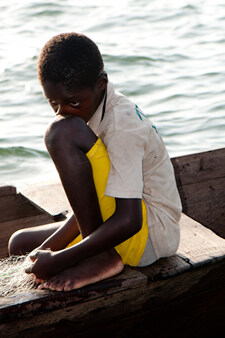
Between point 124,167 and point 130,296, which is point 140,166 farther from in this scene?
point 130,296

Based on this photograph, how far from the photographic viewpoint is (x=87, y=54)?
1960 millimetres

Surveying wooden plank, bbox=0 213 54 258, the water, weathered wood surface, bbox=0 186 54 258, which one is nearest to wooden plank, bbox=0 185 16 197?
weathered wood surface, bbox=0 186 54 258

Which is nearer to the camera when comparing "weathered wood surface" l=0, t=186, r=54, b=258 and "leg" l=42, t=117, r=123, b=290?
"leg" l=42, t=117, r=123, b=290

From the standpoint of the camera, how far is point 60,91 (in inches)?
76.3

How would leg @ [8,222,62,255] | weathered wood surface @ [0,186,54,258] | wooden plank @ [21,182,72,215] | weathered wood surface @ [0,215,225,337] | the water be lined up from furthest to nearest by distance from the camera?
the water → weathered wood surface @ [0,186,54,258] → wooden plank @ [21,182,72,215] → leg @ [8,222,62,255] → weathered wood surface @ [0,215,225,337]

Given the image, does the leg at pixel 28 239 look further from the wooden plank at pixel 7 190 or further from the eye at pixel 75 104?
the eye at pixel 75 104

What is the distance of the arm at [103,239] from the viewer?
194cm

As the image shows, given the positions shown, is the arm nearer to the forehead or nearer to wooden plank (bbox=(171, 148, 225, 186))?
the forehead

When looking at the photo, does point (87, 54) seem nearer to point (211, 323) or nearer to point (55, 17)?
point (211, 323)

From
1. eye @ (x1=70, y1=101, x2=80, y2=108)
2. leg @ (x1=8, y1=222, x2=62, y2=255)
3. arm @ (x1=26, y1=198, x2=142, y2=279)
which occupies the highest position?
eye @ (x1=70, y1=101, x2=80, y2=108)

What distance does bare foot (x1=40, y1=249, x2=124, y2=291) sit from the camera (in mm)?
1972

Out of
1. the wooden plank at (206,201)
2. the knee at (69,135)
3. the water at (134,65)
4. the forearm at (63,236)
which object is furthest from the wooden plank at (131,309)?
the water at (134,65)

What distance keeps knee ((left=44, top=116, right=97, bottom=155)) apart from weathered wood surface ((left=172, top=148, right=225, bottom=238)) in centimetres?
110

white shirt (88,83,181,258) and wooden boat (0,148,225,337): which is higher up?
white shirt (88,83,181,258)
